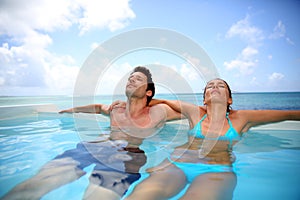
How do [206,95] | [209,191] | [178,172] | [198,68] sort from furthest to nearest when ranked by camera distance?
1. [198,68]
2. [206,95]
3. [178,172]
4. [209,191]

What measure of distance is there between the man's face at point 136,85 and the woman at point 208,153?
0.43 m

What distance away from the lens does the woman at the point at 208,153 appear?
54.1 inches

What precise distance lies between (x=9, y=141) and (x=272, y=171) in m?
3.63

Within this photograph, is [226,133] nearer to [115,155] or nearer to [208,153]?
[208,153]

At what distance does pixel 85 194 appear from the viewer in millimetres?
1421

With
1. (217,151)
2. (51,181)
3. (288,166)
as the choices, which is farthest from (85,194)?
(288,166)

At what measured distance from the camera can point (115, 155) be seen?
7.04ft

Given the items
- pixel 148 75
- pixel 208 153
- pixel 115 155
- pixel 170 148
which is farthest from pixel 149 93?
pixel 208 153

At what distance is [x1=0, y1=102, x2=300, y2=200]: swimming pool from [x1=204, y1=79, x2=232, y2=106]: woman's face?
762mm

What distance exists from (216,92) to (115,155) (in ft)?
4.79

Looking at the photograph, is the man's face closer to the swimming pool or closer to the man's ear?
the man's ear

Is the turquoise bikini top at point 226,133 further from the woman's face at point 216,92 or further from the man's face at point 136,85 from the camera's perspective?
the man's face at point 136,85

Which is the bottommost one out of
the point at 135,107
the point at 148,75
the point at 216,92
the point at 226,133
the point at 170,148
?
the point at 170,148

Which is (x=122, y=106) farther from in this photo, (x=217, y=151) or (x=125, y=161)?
(x=217, y=151)
